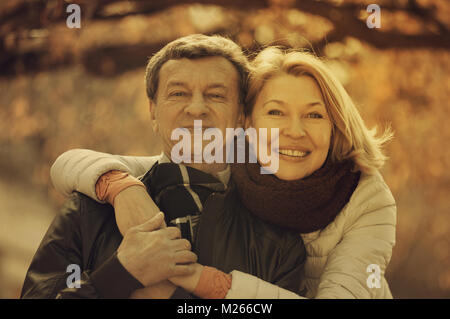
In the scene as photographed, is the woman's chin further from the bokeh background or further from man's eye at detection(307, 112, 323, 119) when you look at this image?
the bokeh background

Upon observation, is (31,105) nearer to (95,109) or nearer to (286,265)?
(95,109)

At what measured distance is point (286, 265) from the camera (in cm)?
125

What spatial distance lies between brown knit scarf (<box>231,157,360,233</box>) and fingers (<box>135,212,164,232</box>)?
10.5 inches

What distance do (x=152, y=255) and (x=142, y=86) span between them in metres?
1.38

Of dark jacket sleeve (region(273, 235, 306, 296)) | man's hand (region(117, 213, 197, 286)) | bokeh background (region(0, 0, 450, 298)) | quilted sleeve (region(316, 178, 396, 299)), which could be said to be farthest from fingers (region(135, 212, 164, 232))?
bokeh background (region(0, 0, 450, 298))

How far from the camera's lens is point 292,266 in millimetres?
1260

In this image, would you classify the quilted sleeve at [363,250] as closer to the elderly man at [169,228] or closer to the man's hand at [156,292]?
the elderly man at [169,228]

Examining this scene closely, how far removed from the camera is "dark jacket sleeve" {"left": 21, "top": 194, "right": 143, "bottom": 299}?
1137 millimetres

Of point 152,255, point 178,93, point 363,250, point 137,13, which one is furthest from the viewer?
point 137,13

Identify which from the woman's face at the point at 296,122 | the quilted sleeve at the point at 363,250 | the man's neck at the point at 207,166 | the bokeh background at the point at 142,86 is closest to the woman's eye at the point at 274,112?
the woman's face at the point at 296,122

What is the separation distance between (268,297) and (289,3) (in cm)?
153

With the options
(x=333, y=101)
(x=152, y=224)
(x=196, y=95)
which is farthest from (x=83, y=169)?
(x=333, y=101)

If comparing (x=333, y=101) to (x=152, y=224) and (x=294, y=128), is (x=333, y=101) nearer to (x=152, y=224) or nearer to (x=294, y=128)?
(x=294, y=128)
